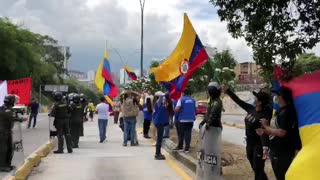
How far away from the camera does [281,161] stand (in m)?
6.30

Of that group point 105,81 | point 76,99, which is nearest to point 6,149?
point 76,99

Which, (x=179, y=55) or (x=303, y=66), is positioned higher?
(x=179, y=55)

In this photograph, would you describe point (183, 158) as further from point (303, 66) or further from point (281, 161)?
point (281, 161)

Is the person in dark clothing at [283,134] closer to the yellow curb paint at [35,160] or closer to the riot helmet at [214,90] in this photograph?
the riot helmet at [214,90]

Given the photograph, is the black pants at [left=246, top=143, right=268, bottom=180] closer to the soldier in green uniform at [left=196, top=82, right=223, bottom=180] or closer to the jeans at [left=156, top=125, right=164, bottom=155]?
the soldier in green uniform at [left=196, top=82, right=223, bottom=180]

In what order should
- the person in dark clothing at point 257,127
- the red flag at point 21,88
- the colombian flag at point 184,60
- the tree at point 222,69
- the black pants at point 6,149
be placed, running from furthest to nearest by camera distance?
1. the tree at point 222,69
2. the red flag at point 21,88
3. the colombian flag at point 184,60
4. the black pants at point 6,149
5. the person in dark clothing at point 257,127

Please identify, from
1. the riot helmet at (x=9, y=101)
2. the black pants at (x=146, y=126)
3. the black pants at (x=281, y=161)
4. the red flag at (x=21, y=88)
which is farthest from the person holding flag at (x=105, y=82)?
the black pants at (x=281, y=161)

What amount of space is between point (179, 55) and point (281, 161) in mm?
6631

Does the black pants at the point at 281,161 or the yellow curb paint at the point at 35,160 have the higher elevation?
the black pants at the point at 281,161

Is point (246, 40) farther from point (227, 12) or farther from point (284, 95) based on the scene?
point (284, 95)

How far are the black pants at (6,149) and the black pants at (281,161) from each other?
5.98m

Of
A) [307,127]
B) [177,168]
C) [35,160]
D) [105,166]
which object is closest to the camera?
[307,127]

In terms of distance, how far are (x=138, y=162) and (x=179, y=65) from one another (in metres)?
2.43

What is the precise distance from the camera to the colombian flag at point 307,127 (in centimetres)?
432
